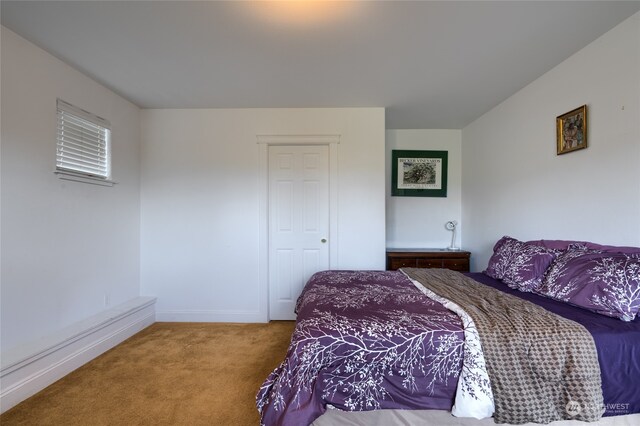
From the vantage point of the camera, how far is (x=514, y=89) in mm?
2695

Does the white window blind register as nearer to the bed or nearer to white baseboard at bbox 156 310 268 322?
white baseboard at bbox 156 310 268 322

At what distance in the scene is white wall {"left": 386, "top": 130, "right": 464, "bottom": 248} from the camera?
3881mm

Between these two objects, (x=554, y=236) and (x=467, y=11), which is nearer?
(x=467, y=11)

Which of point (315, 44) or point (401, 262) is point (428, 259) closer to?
point (401, 262)

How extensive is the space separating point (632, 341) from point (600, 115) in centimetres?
151

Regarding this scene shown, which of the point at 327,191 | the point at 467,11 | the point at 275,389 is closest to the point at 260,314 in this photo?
the point at 327,191

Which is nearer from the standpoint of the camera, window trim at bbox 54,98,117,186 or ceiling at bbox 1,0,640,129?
ceiling at bbox 1,0,640,129

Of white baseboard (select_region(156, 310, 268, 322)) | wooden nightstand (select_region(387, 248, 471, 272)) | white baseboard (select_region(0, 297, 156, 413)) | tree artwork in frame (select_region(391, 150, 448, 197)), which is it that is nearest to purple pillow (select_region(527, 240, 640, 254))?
wooden nightstand (select_region(387, 248, 471, 272))

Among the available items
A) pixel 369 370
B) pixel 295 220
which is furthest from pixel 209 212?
pixel 369 370

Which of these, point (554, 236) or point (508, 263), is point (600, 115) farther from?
point (508, 263)

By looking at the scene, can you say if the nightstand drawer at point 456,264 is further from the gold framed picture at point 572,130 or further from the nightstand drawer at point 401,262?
the gold framed picture at point 572,130

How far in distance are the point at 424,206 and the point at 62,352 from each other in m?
4.02

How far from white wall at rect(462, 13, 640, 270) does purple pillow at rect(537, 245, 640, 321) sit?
0.39 m

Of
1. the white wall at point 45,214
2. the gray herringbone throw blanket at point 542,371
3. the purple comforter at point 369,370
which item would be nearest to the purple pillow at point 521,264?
the gray herringbone throw blanket at point 542,371
